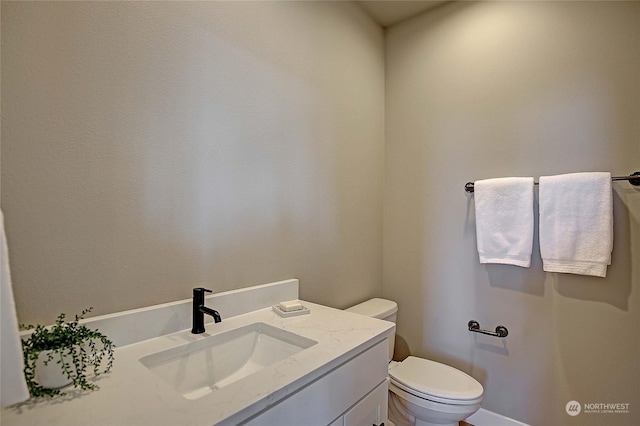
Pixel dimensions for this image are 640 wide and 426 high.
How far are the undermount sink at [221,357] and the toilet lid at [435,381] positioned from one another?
2.71ft

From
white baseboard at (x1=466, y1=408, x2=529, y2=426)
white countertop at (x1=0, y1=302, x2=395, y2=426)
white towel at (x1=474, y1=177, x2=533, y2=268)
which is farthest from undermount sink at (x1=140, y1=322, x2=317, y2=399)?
white baseboard at (x1=466, y1=408, x2=529, y2=426)

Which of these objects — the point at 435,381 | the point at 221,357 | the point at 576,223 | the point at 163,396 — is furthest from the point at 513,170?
the point at 163,396

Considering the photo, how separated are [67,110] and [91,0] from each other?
333mm

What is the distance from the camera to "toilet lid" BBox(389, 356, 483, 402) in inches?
56.5

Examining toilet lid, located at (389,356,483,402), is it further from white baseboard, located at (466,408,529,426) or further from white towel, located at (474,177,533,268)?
white towel, located at (474,177,533,268)

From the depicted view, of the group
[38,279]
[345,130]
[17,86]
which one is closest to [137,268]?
[38,279]

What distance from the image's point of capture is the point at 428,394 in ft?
4.79

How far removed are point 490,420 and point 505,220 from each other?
1.14 metres

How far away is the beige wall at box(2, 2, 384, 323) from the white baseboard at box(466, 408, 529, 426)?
1.05 metres

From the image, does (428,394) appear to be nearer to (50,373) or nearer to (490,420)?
(490,420)

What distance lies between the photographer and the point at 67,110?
857 millimetres

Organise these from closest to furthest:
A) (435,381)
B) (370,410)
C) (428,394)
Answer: (370,410) < (428,394) < (435,381)

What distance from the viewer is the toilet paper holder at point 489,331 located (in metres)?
1.73

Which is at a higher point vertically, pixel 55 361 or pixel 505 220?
pixel 505 220
